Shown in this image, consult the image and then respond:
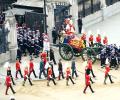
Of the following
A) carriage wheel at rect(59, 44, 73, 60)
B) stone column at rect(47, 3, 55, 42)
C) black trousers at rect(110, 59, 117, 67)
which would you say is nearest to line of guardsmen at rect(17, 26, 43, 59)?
stone column at rect(47, 3, 55, 42)

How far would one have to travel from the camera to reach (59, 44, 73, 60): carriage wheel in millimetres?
37450

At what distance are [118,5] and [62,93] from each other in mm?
20746

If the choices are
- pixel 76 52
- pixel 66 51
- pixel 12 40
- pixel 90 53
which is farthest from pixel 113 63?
pixel 12 40

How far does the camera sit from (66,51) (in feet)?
124

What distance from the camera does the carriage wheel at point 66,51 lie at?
3745cm

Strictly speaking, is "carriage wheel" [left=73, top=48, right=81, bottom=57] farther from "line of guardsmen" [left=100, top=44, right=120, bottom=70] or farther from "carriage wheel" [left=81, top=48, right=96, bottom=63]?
"line of guardsmen" [left=100, top=44, right=120, bottom=70]

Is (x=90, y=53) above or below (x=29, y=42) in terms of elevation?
below

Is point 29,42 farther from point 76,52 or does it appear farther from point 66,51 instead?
point 76,52

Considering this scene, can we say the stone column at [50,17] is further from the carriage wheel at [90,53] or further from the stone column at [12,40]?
the carriage wheel at [90,53]

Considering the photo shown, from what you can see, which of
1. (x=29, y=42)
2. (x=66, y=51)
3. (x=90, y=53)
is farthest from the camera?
(x=29, y=42)

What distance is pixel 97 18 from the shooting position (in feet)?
160

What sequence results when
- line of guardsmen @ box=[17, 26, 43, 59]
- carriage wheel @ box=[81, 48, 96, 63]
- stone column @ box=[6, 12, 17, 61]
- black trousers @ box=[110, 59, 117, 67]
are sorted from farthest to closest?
line of guardsmen @ box=[17, 26, 43, 59] < stone column @ box=[6, 12, 17, 61] < carriage wheel @ box=[81, 48, 96, 63] < black trousers @ box=[110, 59, 117, 67]

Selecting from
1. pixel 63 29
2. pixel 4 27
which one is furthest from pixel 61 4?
pixel 4 27

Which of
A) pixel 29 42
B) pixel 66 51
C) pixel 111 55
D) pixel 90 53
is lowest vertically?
pixel 111 55
